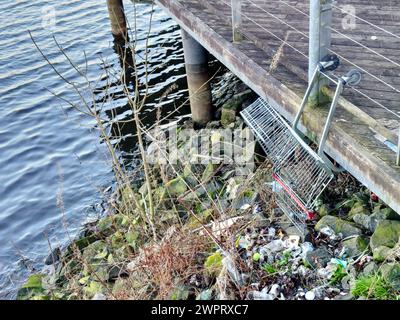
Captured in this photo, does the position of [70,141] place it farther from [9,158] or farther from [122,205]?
[122,205]

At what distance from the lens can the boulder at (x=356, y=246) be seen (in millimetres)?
4770

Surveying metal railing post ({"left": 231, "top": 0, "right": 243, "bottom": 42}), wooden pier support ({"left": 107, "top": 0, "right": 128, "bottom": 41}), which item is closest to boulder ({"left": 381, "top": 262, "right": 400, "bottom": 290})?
metal railing post ({"left": 231, "top": 0, "right": 243, "bottom": 42})

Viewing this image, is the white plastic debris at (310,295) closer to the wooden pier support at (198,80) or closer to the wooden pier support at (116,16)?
the wooden pier support at (198,80)

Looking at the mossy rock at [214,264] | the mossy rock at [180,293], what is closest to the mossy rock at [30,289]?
the mossy rock at [180,293]

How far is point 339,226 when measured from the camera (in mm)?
5066

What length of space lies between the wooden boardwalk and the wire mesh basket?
29cm

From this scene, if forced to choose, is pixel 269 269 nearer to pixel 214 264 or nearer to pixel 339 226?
pixel 214 264

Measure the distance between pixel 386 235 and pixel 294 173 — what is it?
102 centimetres

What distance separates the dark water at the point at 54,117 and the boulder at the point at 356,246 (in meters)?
2.91

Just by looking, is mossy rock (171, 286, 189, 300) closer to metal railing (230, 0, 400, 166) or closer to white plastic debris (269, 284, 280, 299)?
white plastic debris (269, 284, 280, 299)

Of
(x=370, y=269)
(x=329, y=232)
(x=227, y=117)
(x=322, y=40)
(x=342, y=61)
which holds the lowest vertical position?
(x=227, y=117)

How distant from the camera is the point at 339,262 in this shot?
186 inches

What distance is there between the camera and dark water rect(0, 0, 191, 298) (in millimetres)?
7867

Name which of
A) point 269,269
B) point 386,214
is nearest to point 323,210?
point 386,214
